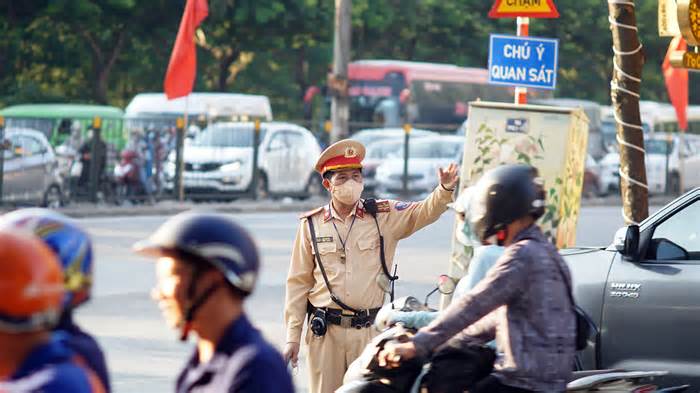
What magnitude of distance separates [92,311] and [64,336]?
10.5 m

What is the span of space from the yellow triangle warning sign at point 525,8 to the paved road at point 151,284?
119 inches

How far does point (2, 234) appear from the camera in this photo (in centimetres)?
276

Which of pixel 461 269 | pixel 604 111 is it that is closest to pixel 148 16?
pixel 604 111

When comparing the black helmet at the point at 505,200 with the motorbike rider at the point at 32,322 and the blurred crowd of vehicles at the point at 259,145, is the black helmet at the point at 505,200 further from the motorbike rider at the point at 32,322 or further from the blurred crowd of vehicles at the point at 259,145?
the blurred crowd of vehicles at the point at 259,145

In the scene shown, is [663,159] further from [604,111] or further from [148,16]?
[148,16]

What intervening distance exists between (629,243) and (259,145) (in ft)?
74.3

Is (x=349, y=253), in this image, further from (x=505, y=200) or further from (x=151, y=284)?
(x=151, y=284)

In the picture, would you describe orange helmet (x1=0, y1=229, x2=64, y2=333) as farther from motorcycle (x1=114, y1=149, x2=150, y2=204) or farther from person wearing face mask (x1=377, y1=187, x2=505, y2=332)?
motorcycle (x1=114, y1=149, x2=150, y2=204)

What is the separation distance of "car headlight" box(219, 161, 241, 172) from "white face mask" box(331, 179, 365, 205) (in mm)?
22803

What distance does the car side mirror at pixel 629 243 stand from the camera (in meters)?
7.37

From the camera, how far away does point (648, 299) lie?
769 centimetres

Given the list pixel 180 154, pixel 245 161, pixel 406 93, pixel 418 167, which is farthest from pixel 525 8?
pixel 406 93

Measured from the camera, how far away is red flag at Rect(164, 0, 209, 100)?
26375 millimetres

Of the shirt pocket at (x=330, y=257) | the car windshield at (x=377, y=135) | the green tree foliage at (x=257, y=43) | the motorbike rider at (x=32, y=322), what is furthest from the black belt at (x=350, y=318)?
the green tree foliage at (x=257, y=43)
